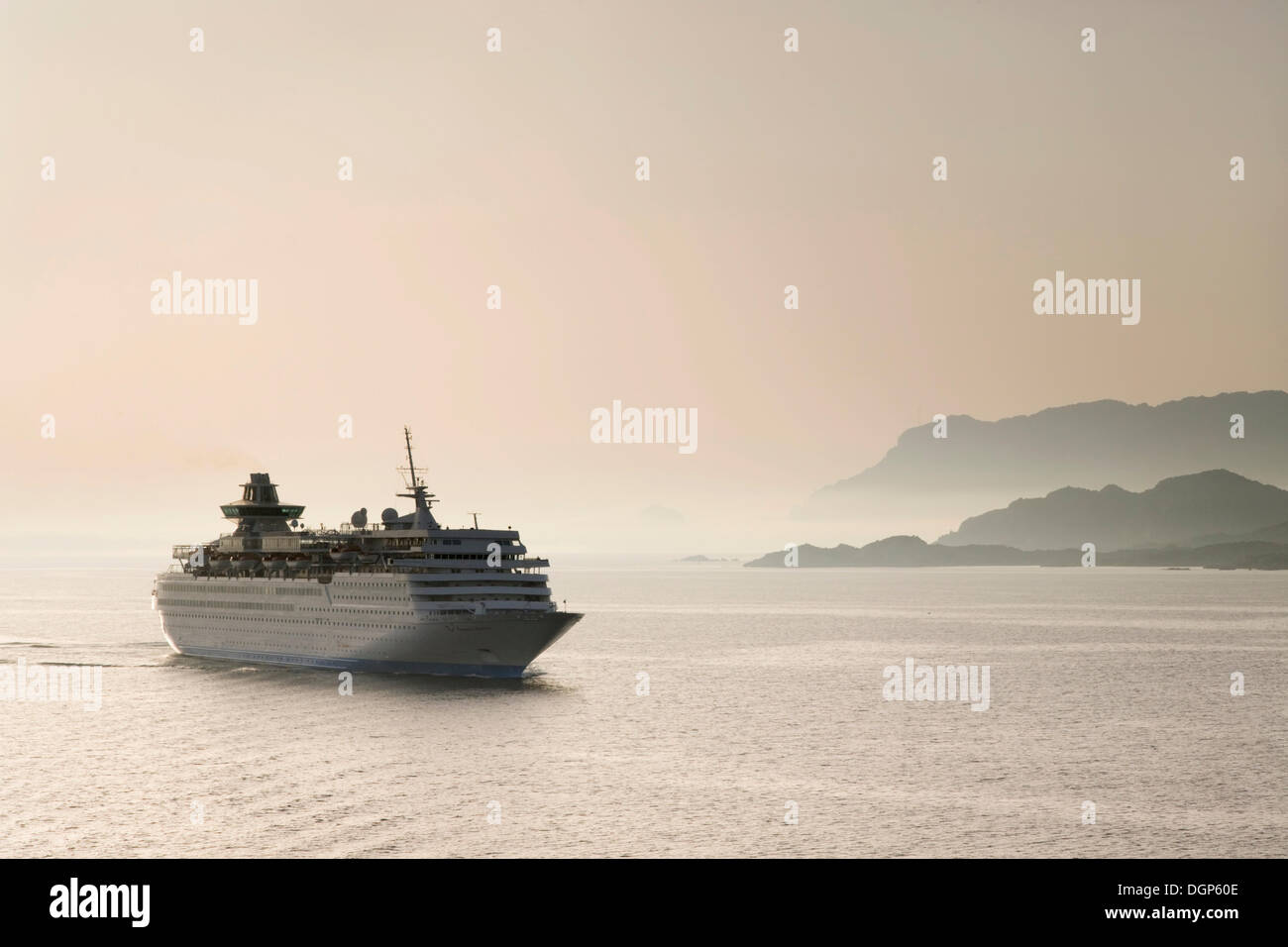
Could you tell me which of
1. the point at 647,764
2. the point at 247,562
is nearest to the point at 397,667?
the point at 247,562

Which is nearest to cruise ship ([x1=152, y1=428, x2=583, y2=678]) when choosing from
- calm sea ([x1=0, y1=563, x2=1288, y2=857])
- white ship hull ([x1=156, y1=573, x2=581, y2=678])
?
white ship hull ([x1=156, y1=573, x2=581, y2=678])

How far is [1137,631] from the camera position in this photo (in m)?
148

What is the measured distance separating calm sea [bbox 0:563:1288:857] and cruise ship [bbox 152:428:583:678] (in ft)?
7.37

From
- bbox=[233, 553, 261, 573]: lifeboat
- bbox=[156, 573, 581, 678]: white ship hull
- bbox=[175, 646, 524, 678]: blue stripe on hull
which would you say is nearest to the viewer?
bbox=[156, 573, 581, 678]: white ship hull

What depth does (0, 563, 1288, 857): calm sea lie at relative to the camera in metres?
42.1

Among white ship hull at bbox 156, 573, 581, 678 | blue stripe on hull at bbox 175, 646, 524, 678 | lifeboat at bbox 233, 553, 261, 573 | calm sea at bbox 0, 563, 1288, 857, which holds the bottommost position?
calm sea at bbox 0, 563, 1288, 857

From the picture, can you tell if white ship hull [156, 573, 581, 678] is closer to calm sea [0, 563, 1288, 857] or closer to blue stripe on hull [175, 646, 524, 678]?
blue stripe on hull [175, 646, 524, 678]

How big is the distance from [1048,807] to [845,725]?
21.1m

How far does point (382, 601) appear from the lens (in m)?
82.1

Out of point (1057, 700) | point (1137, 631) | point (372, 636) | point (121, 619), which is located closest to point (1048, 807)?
point (1057, 700)

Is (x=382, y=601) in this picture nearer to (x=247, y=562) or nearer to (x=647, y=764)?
(x=247, y=562)
